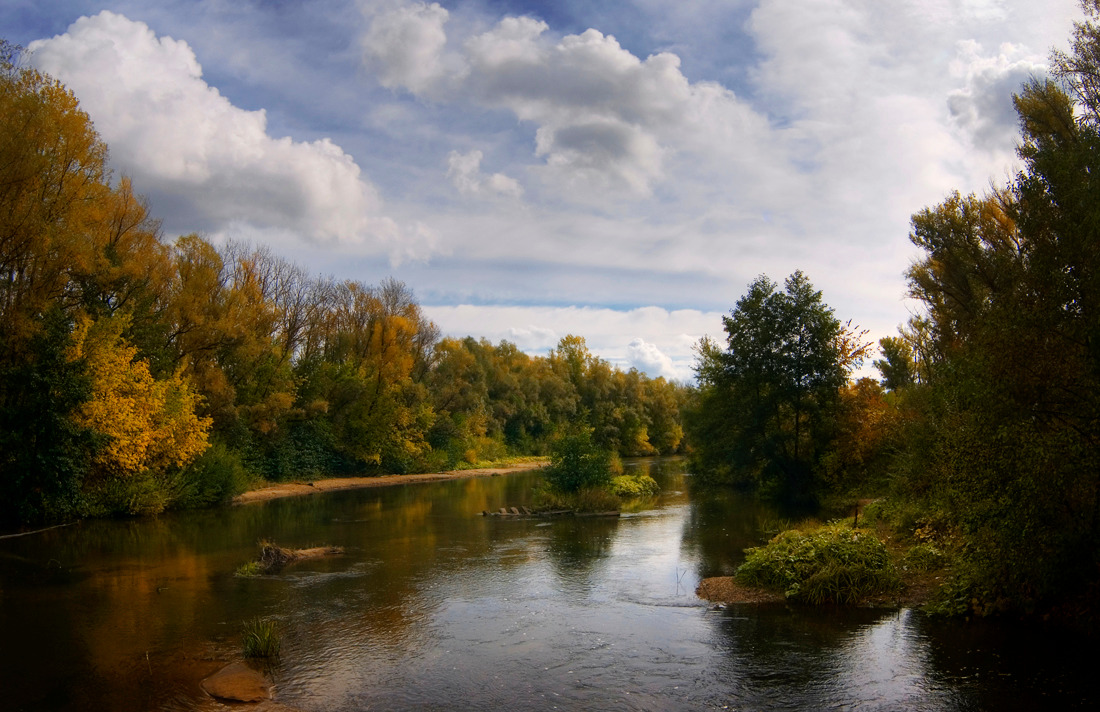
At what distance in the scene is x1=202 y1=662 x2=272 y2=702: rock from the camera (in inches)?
408

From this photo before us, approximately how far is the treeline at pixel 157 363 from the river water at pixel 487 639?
19.2 ft

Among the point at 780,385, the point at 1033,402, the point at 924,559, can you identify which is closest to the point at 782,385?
the point at 780,385

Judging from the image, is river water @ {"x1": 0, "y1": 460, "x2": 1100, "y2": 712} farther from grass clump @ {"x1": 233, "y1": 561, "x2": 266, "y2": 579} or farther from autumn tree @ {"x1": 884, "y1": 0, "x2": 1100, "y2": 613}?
autumn tree @ {"x1": 884, "y1": 0, "x2": 1100, "y2": 613}

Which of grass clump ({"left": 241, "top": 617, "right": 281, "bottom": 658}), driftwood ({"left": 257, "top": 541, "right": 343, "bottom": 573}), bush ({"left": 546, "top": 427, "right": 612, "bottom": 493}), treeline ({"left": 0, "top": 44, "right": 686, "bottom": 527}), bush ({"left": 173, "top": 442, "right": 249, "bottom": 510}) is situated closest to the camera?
grass clump ({"left": 241, "top": 617, "right": 281, "bottom": 658})

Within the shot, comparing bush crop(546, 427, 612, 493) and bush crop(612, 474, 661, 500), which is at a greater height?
bush crop(546, 427, 612, 493)

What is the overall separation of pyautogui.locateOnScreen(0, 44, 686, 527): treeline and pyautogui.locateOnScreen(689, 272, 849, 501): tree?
2746 centimetres

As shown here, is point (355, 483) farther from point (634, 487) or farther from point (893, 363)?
point (893, 363)

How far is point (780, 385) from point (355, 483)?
1235 inches

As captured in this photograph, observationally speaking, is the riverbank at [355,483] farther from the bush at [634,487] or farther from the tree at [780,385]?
the tree at [780,385]

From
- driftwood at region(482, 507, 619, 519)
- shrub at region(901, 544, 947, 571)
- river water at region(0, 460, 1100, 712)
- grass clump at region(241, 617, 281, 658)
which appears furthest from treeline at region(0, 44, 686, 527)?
shrub at region(901, 544, 947, 571)

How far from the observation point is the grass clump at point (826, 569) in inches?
609

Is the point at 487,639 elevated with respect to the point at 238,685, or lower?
lower

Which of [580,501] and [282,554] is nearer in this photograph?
[282,554]

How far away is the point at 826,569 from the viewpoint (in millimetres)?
15656
